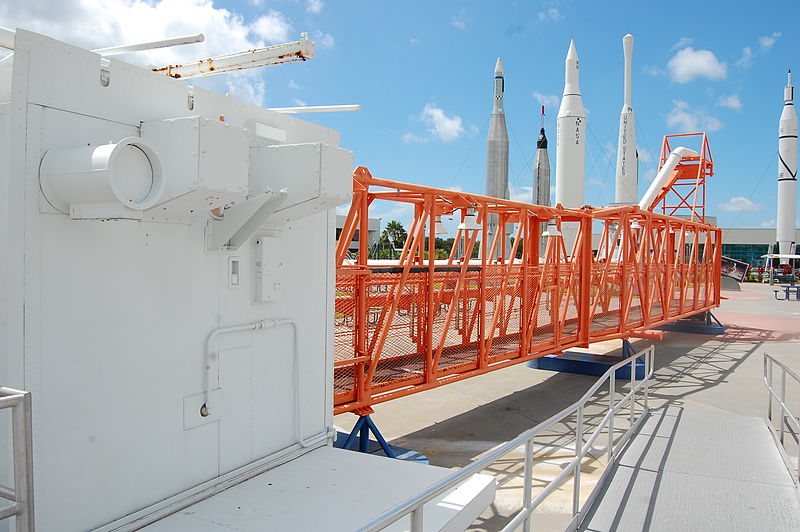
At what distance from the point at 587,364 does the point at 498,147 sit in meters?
24.9

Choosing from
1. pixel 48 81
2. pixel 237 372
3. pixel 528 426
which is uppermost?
pixel 48 81

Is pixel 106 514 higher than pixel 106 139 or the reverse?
the reverse

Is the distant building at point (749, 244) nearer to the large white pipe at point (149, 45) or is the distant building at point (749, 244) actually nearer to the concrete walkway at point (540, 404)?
the concrete walkway at point (540, 404)

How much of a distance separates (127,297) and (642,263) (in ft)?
39.3

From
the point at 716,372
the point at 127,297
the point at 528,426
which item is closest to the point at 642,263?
the point at 716,372

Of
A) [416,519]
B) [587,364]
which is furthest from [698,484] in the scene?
[587,364]

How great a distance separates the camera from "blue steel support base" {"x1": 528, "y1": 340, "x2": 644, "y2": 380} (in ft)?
42.8

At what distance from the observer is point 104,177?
2943 millimetres

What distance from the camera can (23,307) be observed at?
303 centimetres

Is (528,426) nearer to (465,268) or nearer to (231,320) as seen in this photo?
(465,268)

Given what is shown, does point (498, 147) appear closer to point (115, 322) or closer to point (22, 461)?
point (115, 322)

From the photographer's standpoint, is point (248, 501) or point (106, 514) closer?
point (106, 514)

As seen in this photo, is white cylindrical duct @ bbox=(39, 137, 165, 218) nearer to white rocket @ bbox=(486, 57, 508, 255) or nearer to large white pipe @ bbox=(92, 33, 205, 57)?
large white pipe @ bbox=(92, 33, 205, 57)

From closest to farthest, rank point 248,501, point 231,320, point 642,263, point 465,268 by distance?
1. point 248,501
2. point 231,320
3. point 465,268
4. point 642,263
